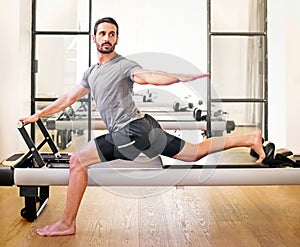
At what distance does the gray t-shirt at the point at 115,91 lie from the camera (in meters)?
2.61

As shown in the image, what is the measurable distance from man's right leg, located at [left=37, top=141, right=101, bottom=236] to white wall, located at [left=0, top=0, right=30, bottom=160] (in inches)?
82.4

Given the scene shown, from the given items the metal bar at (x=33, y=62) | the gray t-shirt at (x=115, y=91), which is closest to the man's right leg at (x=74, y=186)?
the gray t-shirt at (x=115, y=91)

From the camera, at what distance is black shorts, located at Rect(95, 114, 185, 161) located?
8.54 ft

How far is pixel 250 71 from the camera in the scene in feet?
17.3

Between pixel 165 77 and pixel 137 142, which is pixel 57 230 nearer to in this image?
pixel 137 142

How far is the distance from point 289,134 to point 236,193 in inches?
55.7

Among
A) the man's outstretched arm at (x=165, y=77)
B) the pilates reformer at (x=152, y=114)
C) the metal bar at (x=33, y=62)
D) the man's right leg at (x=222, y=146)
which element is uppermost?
the metal bar at (x=33, y=62)

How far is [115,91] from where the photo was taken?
2.61m

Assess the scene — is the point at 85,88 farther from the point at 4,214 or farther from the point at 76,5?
the point at 76,5

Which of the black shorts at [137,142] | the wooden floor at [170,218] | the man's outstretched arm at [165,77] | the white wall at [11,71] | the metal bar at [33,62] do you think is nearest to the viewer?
the man's outstretched arm at [165,77]

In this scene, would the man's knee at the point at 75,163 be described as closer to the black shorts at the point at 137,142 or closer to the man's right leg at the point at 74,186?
the man's right leg at the point at 74,186

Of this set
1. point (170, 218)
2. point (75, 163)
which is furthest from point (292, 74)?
point (75, 163)

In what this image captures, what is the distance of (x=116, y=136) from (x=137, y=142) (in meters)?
0.13

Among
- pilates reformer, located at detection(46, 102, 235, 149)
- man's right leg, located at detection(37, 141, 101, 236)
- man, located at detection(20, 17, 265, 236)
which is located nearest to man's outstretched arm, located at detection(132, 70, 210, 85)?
man, located at detection(20, 17, 265, 236)
